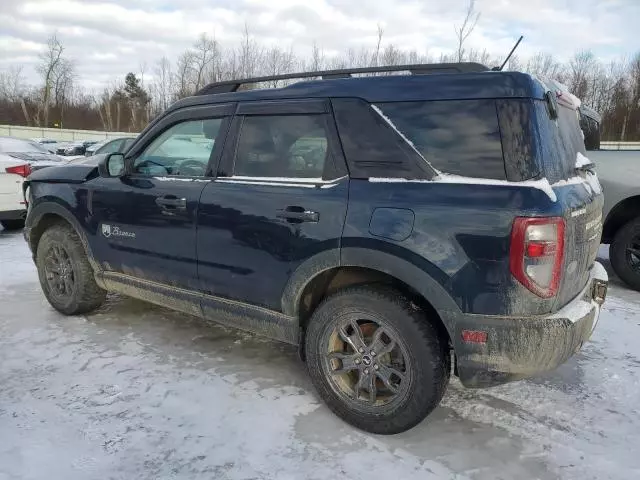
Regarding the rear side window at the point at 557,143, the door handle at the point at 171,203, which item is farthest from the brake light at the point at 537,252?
the door handle at the point at 171,203

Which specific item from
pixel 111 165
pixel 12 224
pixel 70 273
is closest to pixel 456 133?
pixel 111 165

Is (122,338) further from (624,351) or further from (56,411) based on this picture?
(624,351)

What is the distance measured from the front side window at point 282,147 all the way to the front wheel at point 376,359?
791mm

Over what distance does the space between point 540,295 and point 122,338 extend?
3.10 meters

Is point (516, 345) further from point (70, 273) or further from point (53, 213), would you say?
point (53, 213)

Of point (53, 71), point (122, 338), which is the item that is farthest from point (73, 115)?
point (122, 338)

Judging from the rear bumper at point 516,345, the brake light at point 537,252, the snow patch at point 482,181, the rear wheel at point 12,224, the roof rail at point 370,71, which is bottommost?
the rear wheel at point 12,224

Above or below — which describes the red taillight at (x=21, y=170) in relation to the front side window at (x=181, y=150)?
below

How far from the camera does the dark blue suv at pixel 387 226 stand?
234 centimetres

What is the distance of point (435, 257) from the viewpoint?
95.3 inches

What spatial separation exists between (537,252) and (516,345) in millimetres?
457

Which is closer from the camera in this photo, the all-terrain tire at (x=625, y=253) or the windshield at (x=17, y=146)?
the all-terrain tire at (x=625, y=253)

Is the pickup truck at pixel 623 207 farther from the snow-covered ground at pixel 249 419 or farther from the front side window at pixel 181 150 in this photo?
the front side window at pixel 181 150

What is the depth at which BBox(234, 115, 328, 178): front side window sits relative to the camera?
9.58 ft
